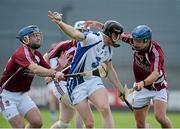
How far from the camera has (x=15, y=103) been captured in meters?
12.3

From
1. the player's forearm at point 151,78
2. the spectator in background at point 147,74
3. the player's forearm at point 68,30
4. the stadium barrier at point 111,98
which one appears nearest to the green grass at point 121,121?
the stadium barrier at point 111,98

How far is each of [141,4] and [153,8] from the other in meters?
0.53

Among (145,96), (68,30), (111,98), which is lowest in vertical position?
(111,98)

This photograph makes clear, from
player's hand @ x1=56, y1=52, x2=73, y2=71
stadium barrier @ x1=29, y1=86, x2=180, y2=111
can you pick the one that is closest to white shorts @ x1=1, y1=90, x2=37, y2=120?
player's hand @ x1=56, y1=52, x2=73, y2=71

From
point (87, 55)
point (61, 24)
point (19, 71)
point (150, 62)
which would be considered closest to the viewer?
point (61, 24)

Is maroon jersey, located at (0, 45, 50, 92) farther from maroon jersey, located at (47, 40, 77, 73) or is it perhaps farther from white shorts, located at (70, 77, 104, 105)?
maroon jersey, located at (47, 40, 77, 73)

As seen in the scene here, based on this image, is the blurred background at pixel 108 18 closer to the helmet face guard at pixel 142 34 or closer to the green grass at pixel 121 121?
the green grass at pixel 121 121

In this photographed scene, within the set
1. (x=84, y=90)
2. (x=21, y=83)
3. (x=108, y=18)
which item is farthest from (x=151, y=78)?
(x=108, y=18)

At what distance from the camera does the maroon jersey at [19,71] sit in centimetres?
1195

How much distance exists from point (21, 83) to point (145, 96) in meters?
2.45

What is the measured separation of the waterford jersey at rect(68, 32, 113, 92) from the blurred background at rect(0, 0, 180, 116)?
41.4ft

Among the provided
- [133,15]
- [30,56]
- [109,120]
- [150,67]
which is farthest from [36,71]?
[133,15]

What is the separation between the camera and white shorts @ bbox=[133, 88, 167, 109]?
1309cm

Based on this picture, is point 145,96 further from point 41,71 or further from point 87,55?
point 41,71
